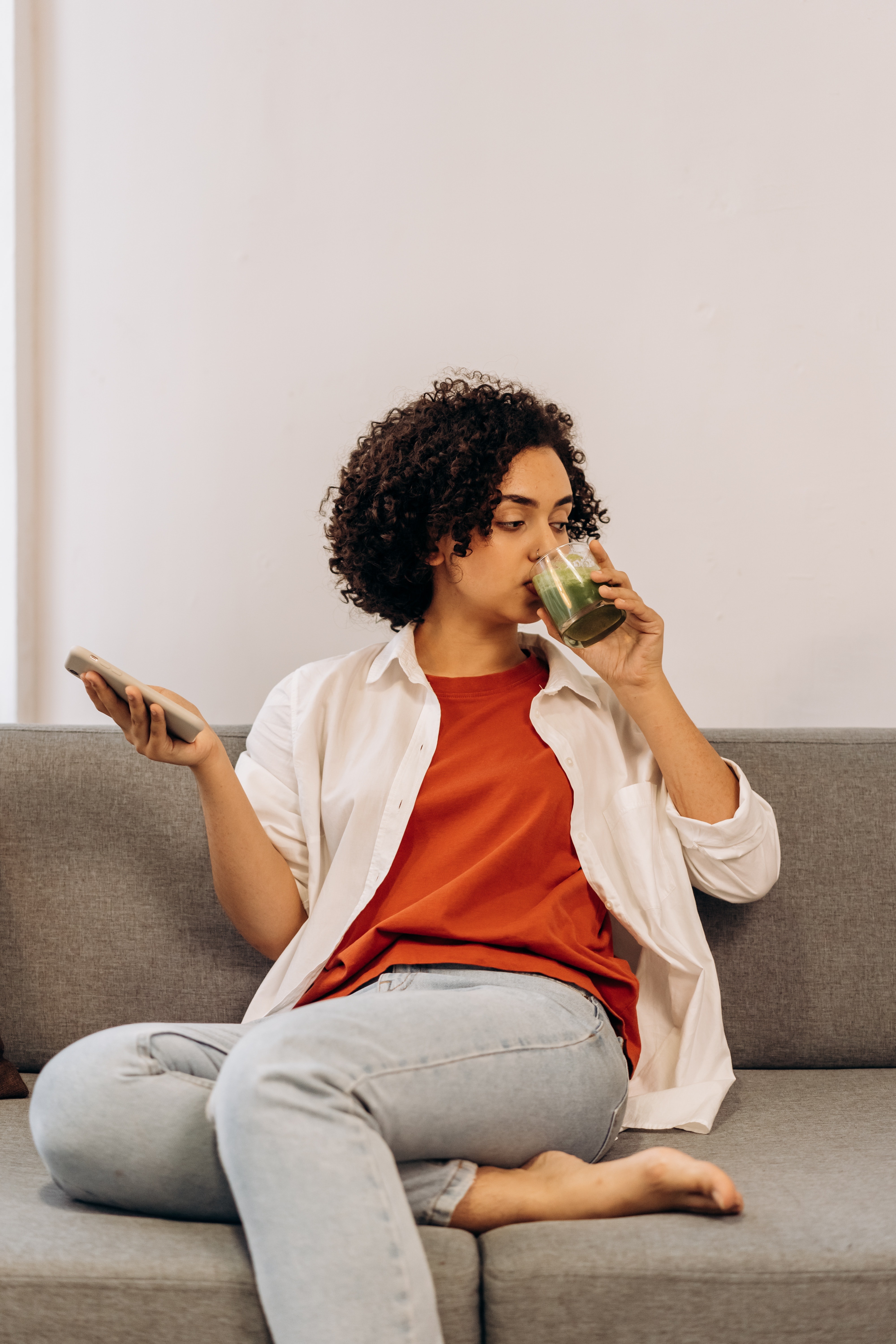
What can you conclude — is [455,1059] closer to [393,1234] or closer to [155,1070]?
[393,1234]

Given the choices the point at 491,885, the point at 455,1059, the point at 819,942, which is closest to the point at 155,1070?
the point at 455,1059

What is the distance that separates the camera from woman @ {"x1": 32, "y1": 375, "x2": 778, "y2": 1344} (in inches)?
37.5

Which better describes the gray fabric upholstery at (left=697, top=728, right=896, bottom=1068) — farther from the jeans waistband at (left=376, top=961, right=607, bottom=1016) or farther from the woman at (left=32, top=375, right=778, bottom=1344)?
the jeans waistband at (left=376, top=961, right=607, bottom=1016)

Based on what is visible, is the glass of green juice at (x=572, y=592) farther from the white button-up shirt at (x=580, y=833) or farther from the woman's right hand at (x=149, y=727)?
the woman's right hand at (x=149, y=727)

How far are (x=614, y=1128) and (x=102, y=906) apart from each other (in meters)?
0.77

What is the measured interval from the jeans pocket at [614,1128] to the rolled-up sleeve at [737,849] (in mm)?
301

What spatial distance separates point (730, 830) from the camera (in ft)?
4.42

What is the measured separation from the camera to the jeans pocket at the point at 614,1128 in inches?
47.1

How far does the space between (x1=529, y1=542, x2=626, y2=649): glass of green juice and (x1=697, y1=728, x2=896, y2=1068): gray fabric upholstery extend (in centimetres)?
43

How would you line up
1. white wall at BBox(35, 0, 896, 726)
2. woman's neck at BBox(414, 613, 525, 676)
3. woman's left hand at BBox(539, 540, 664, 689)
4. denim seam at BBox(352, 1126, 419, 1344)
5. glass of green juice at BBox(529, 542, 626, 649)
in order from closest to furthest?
denim seam at BBox(352, 1126, 419, 1344) → glass of green juice at BBox(529, 542, 626, 649) → woman's left hand at BBox(539, 540, 664, 689) → woman's neck at BBox(414, 613, 525, 676) → white wall at BBox(35, 0, 896, 726)

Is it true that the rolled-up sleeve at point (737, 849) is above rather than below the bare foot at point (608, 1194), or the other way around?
above

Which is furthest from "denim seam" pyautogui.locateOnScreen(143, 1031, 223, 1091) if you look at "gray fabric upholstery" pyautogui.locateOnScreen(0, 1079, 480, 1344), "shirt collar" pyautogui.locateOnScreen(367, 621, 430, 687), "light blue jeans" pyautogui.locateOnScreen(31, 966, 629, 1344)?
"shirt collar" pyautogui.locateOnScreen(367, 621, 430, 687)

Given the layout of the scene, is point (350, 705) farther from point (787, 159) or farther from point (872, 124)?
point (872, 124)

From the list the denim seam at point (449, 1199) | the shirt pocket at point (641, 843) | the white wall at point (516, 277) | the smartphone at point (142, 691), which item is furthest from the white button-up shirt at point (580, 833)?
the white wall at point (516, 277)
